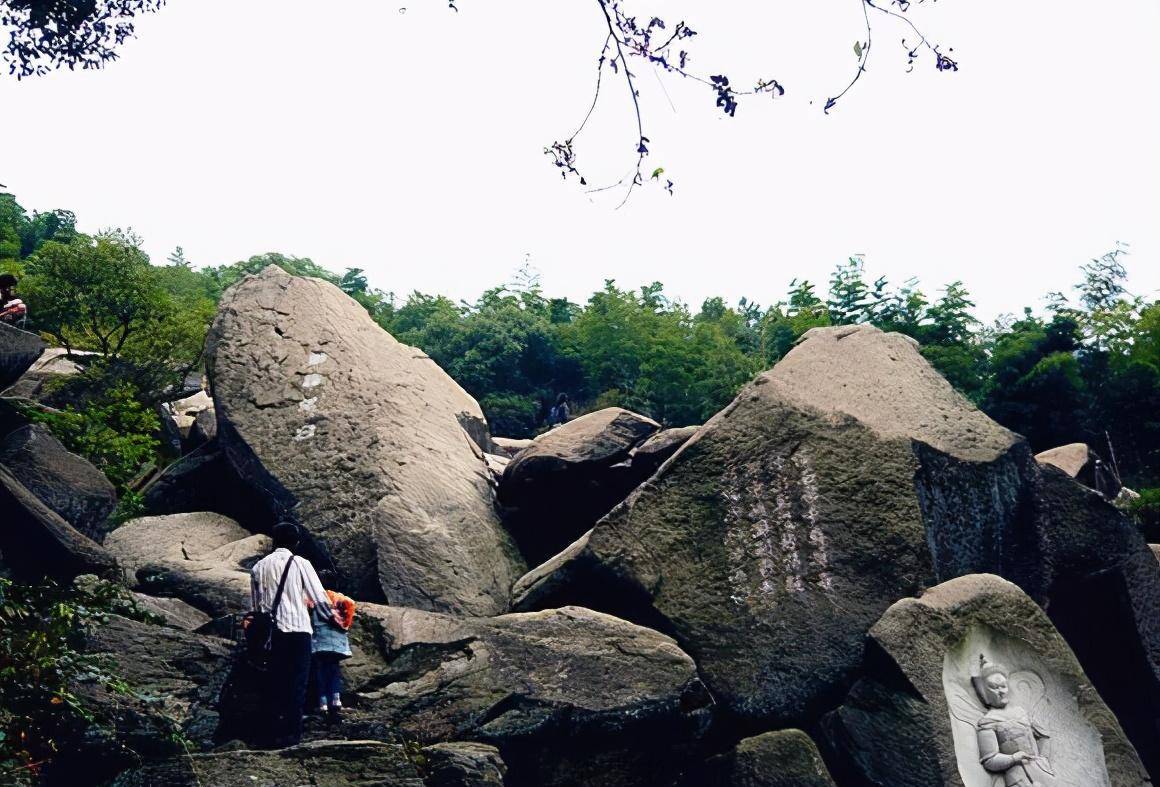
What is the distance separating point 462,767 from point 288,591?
173cm

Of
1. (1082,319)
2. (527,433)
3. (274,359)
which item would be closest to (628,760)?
(274,359)

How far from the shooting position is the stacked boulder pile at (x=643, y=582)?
8.99m

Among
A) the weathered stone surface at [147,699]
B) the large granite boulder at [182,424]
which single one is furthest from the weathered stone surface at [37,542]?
the large granite boulder at [182,424]

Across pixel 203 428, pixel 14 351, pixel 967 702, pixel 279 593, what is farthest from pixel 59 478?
pixel 967 702

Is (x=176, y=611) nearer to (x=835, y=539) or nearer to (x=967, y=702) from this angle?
(x=835, y=539)

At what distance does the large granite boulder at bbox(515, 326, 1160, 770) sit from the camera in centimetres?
1036

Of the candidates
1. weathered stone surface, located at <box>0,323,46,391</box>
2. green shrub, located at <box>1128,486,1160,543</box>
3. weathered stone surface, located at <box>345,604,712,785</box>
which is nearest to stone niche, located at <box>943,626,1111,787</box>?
weathered stone surface, located at <box>345,604,712,785</box>

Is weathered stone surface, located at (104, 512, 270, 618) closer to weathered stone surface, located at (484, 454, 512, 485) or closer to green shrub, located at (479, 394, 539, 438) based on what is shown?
weathered stone surface, located at (484, 454, 512, 485)

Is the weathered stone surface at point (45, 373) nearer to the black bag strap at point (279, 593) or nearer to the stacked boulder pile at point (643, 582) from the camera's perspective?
the stacked boulder pile at point (643, 582)

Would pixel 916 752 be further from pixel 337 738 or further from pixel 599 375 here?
pixel 599 375

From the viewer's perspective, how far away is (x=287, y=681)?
8305 millimetres

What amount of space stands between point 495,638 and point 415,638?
64 centimetres

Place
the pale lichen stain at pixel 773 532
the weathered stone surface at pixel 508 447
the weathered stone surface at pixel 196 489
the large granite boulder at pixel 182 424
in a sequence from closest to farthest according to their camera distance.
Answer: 1. the pale lichen stain at pixel 773 532
2. the weathered stone surface at pixel 196 489
3. the large granite boulder at pixel 182 424
4. the weathered stone surface at pixel 508 447

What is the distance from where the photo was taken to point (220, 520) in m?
12.4
